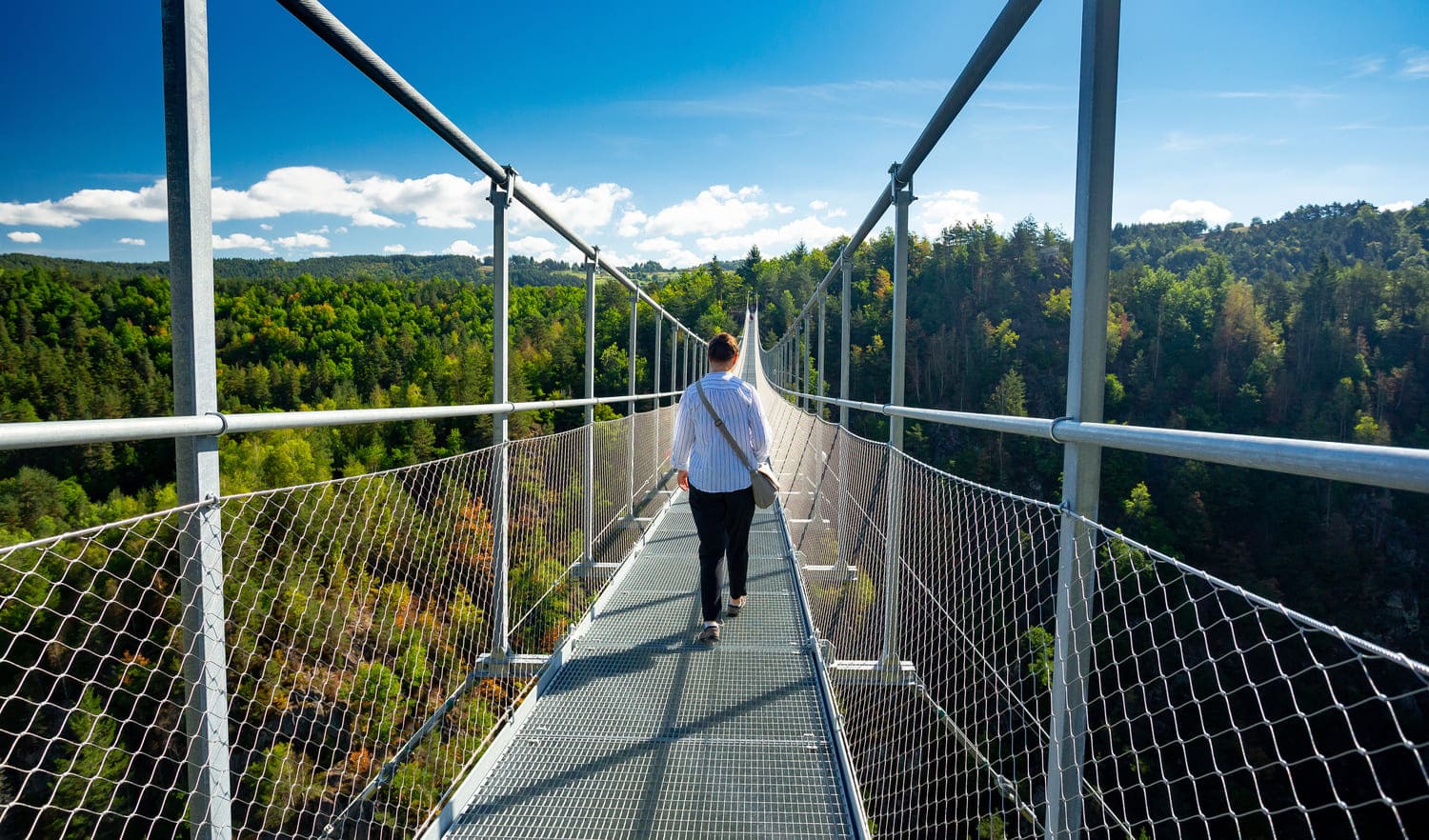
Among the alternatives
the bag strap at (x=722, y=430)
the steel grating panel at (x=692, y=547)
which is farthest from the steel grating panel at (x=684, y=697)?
the steel grating panel at (x=692, y=547)

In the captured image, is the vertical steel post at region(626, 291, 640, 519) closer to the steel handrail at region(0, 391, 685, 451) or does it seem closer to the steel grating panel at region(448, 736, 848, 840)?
the steel grating panel at region(448, 736, 848, 840)

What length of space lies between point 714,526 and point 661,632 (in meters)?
0.50

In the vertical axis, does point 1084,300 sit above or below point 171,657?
above

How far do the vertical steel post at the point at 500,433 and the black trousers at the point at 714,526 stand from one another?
0.78 m

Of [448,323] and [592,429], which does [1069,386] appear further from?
[448,323]

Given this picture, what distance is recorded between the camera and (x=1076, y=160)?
3.95ft

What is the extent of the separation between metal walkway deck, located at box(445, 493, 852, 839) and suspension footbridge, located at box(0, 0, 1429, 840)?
0.01 metres

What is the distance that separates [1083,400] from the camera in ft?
3.81

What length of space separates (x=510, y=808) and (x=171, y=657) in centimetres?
1750

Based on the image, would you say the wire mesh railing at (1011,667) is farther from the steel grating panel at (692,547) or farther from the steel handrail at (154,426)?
the steel handrail at (154,426)

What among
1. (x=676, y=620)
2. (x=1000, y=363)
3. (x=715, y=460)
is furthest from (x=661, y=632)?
(x=1000, y=363)

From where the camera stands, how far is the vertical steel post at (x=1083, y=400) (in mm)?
1114

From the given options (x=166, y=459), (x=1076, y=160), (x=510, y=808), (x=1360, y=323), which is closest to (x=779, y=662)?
(x=510, y=808)

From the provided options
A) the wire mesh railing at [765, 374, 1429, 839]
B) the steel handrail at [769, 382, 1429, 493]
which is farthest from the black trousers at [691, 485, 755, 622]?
the steel handrail at [769, 382, 1429, 493]
